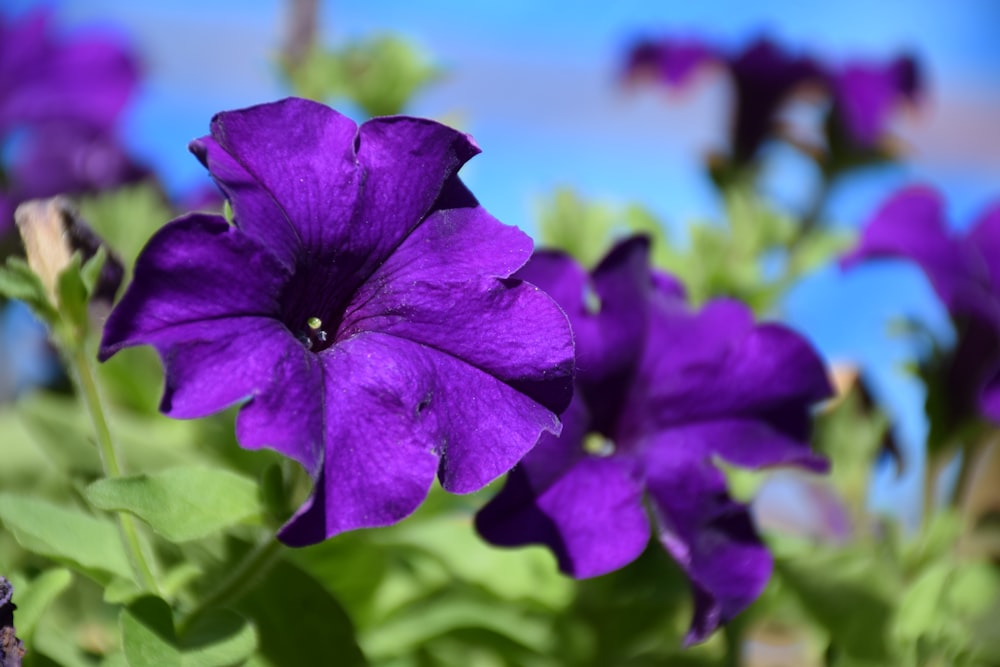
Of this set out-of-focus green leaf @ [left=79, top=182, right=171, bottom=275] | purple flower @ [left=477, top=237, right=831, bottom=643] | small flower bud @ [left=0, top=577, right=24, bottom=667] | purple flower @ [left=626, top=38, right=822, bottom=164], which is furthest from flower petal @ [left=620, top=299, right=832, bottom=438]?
purple flower @ [left=626, top=38, right=822, bottom=164]

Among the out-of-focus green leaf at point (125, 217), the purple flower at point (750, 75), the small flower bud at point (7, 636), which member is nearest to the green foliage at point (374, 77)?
the out-of-focus green leaf at point (125, 217)

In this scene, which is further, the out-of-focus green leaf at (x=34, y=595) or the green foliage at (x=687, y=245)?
the green foliage at (x=687, y=245)

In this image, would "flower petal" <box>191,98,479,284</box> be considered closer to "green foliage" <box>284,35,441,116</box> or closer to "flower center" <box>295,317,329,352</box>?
"flower center" <box>295,317,329,352</box>

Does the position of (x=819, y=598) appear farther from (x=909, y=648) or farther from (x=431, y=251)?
(x=431, y=251)

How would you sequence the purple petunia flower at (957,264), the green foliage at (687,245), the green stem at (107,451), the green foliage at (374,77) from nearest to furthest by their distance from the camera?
the green stem at (107,451) < the purple petunia flower at (957,264) < the green foliage at (687,245) < the green foliage at (374,77)

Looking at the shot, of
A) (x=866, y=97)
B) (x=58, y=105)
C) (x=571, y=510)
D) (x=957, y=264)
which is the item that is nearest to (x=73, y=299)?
(x=571, y=510)

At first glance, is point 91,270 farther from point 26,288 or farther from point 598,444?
point 598,444

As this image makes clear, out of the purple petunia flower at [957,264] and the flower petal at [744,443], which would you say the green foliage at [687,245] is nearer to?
the purple petunia flower at [957,264]

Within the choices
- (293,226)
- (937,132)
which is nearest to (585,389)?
(293,226)
